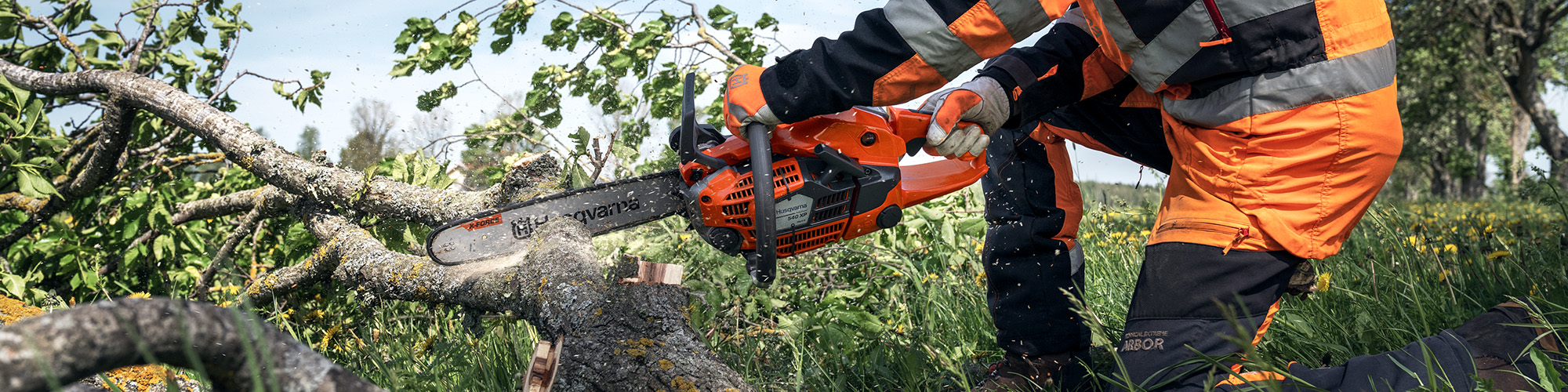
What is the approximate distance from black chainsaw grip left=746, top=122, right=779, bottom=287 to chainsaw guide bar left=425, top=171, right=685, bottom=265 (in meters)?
0.35

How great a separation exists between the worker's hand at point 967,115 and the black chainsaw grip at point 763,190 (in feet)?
1.44

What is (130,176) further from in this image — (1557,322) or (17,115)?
(1557,322)

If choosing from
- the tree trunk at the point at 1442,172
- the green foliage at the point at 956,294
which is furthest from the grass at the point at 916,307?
the tree trunk at the point at 1442,172

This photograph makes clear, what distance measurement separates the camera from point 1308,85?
145 cm

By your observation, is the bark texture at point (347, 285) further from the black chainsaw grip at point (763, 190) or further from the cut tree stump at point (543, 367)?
the black chainsaw grip at point (763, 190)

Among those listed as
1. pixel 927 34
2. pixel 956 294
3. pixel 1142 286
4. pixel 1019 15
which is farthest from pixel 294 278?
pixel 1142 286

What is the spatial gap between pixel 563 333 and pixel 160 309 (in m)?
1.16

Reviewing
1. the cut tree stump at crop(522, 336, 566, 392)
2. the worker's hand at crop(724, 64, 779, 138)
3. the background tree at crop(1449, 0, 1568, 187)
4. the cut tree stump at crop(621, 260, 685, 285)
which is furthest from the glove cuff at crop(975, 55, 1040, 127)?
the background tree at crop(1449, 0, 1568, 187)

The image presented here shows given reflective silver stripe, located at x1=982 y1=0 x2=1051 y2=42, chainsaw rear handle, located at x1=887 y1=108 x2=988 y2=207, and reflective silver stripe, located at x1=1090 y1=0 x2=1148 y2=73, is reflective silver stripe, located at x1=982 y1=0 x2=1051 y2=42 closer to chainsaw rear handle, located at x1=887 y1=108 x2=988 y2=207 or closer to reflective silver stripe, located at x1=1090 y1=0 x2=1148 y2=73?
reflective silver stripe, located at x1=1090 y1=0 x2=1148 y2=73

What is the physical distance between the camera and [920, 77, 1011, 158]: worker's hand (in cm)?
197

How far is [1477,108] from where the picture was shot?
17031 millimetres

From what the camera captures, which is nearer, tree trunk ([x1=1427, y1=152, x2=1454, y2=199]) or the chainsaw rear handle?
the chainsaw rear handle

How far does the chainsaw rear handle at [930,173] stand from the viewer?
2162 millimetres

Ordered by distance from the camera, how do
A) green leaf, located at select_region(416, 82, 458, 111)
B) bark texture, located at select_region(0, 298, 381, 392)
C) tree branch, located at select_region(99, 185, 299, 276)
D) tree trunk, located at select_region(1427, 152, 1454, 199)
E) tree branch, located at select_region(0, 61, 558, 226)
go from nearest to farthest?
bark texture, located at select_region(0, 298, 381, 392) → tree branch, located at select_region(0, 61, 558, 226) → tree branch, located at select_region(99, 185, 299, 276) → green leaf, located at select_region(416, 82, 458, 111) → tree trunk, located at select_region(1427, 152, 1454, 199)
